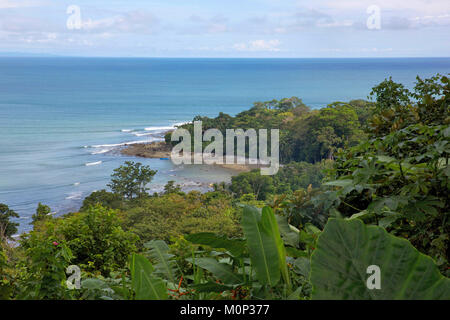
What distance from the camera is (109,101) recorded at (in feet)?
27.2

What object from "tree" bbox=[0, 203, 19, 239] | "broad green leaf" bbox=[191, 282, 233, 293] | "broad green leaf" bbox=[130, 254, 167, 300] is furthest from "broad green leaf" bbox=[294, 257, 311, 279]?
"tree" bbox=[0, 203, 19, 239]

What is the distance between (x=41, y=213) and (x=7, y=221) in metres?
0.54

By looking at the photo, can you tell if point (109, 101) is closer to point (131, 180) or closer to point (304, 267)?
point (131, 180)

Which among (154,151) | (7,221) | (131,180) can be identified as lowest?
(7,221)

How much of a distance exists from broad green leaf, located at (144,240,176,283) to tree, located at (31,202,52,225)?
4.85 metres

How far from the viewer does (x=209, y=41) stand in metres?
5.33

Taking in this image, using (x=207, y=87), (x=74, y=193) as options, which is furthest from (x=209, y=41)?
(x=207, y=87)

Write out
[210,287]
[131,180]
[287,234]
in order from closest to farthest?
[210,287], [287,234], [131,180]

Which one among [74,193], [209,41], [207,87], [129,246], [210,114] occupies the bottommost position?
[74,193]

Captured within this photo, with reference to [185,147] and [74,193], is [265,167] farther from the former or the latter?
[74,193]

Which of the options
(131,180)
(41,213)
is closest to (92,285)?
(41,213)

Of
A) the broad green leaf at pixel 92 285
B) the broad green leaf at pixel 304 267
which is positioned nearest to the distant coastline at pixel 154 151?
the broad green leaf at pixel 92 285

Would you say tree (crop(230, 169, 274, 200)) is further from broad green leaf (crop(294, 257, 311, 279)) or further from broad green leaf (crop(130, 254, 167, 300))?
broad green leaf (crop(130, 254, 167, 300))
